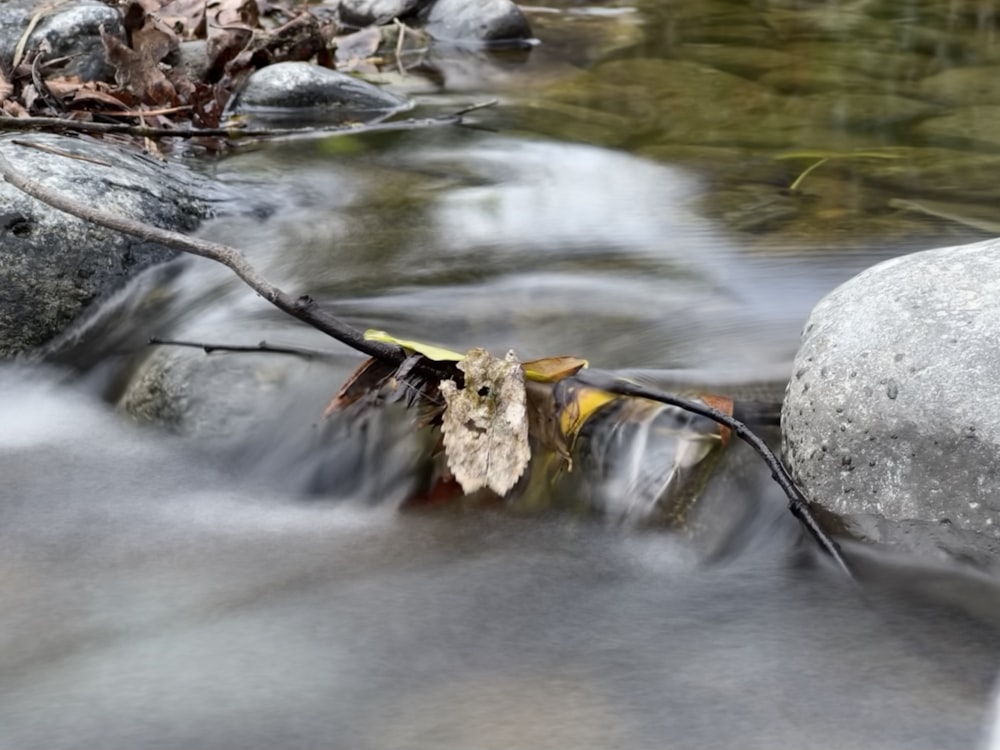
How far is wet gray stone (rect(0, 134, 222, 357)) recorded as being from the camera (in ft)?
11.3

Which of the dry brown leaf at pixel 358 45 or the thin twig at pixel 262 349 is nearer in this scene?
the thin twig at pixel 262 349

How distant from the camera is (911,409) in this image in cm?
231

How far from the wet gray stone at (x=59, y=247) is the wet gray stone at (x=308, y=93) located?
7.09ft

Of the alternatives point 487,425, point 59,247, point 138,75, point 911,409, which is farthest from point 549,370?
point 138,75

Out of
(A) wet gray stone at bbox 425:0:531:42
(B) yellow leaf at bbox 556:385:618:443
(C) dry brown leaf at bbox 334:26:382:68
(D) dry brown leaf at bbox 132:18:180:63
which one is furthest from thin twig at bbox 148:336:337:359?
(A) wet gray stone at bbox 425:0:531:42

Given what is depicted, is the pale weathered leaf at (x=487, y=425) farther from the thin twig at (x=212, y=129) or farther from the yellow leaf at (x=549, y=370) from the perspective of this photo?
the thin twig at (x=212, y=129)

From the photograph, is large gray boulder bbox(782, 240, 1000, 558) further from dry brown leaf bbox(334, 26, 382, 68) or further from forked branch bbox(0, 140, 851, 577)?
dry brown leaf bbox(334, 26, 382, 68)

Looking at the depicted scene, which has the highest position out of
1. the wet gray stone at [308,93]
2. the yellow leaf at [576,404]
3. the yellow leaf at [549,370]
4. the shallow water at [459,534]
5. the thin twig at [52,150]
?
the thin twig at [52,150]

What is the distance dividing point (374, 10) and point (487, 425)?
6.85m

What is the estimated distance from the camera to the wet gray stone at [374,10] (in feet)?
28.2

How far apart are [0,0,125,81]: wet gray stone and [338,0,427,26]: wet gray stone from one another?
2.94 meters

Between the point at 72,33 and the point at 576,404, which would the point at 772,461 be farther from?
the point at 72,33

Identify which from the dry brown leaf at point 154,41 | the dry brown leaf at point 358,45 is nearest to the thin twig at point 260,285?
the dry brown leaf at point 154,41

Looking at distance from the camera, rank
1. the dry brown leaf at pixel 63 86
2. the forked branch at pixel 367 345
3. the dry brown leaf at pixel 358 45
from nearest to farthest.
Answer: the forked branch at pixel 367 345, the dry brown leaf at pixel 63 86, the dry brown leaf at pixel 358 45
